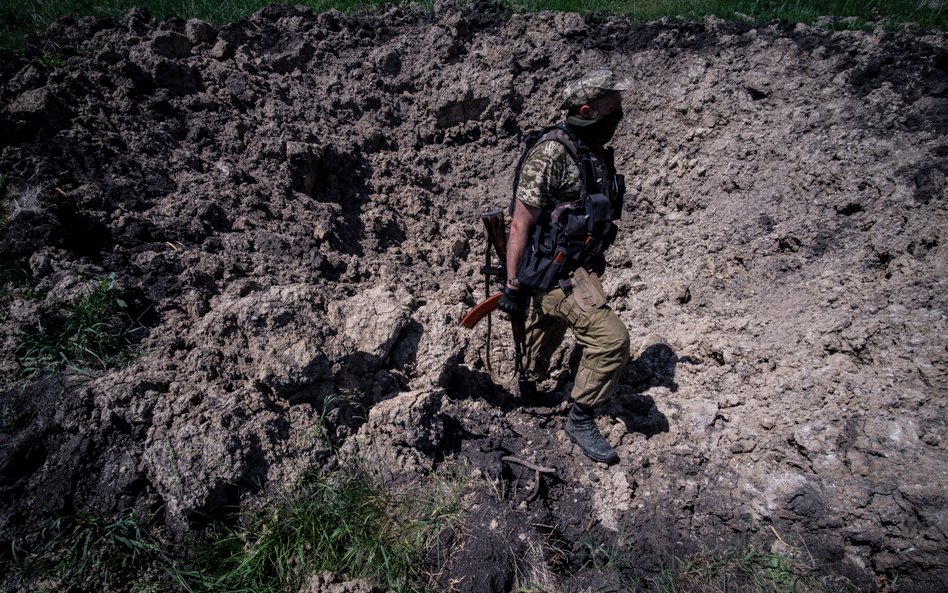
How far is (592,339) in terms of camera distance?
2.90 metres

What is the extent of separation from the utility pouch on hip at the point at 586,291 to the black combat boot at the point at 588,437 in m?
0.63

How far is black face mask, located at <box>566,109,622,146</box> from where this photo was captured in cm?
281

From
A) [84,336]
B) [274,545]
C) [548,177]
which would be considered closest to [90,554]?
[274,545]

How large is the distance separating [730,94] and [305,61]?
4.20m

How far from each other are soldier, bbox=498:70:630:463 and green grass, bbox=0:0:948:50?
11.4 feet

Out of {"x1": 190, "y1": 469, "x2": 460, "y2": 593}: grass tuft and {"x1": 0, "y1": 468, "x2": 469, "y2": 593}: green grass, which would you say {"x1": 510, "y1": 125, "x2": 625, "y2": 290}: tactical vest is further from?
{"x1": 190, "y1": 469, "x2": 460, "y2": 593}: grass tuft

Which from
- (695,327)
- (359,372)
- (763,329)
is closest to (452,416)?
(359,372)

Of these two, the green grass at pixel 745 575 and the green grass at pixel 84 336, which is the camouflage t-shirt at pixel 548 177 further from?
the green grass at pixel 84 336

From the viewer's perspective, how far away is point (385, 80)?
5516 mm

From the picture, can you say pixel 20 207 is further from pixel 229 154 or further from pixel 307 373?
pixel 307 373

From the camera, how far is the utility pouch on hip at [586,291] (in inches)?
113

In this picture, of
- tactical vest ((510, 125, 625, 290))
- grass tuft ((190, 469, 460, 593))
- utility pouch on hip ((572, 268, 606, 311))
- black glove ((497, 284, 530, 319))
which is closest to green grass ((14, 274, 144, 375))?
grass tuft ((190, 469, 460, 593))

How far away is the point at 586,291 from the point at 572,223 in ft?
1.28

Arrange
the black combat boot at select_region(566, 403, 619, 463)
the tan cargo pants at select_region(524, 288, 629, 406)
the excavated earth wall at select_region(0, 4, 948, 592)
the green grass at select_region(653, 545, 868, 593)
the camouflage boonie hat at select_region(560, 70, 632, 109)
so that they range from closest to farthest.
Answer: the green grass at select_region(653, 545, 868, 593), the excavated earth wall at select_region(0, 4, 948, 592), the camouflage boonie hat at select_region(560, 70, 632, 109), the tan cargo pants at select_region(524, 288, 629, 406), the black combat boot at select_region(566, 403, 619, 463)
